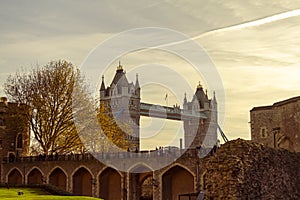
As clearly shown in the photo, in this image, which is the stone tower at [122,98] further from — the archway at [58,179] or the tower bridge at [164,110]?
the archway at [58,179]

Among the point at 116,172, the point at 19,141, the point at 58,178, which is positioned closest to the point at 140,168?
the point at 116,172

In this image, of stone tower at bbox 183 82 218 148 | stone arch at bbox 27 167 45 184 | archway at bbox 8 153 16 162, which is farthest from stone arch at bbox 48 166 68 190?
stone tower at bbox 183 82 218 148

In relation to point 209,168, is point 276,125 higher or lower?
higher

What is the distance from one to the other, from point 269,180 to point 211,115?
86.8 meters

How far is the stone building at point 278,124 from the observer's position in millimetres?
39250

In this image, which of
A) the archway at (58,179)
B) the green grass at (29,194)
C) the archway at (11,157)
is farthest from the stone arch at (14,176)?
the green grass at (29,194)

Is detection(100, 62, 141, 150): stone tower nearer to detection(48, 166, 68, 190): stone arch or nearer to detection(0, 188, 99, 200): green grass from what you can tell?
detection(48, 166, 68, 190): stone arch

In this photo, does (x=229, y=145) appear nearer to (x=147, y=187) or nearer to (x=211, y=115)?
(x=147, y=187)

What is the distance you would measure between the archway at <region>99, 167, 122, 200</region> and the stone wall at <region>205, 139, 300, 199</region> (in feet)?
83.8

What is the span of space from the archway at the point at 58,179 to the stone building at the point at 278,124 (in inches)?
642

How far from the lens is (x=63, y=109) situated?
4262cm

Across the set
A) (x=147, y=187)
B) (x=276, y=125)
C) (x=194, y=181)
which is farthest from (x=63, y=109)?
(x=276, y=125)

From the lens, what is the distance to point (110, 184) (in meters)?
42.3

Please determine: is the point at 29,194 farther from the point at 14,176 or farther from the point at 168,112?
the point at 168,112
